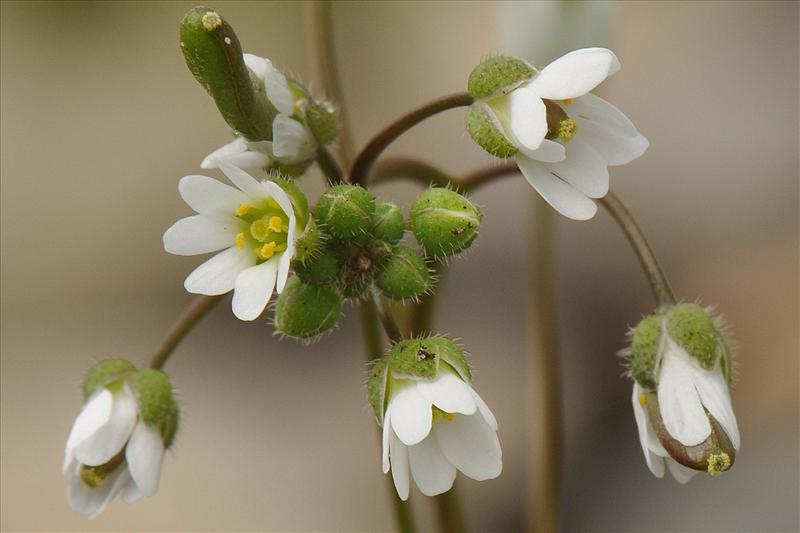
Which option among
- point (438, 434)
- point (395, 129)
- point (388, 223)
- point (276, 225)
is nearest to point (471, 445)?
point (438, 434)

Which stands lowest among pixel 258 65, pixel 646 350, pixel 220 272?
pixel 646 350

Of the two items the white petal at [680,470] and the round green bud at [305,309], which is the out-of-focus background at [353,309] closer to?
the white petal at [680,470]

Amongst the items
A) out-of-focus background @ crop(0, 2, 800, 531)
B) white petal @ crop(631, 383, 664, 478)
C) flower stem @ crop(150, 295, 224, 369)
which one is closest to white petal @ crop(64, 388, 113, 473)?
flower stem @ crop(150, 295, 224, 369)

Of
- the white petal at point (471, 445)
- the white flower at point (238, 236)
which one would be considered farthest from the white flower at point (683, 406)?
the white flower at point (238, 236)

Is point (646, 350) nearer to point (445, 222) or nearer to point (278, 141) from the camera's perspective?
point (445, 222)

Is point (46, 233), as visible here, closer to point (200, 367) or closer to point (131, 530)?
point (200, 367)

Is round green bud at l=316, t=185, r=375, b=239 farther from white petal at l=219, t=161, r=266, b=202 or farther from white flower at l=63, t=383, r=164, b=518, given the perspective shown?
white flower at l=63, t=383, r=164, b=518


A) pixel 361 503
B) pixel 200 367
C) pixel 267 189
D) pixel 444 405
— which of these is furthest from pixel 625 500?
pixel 267 189
